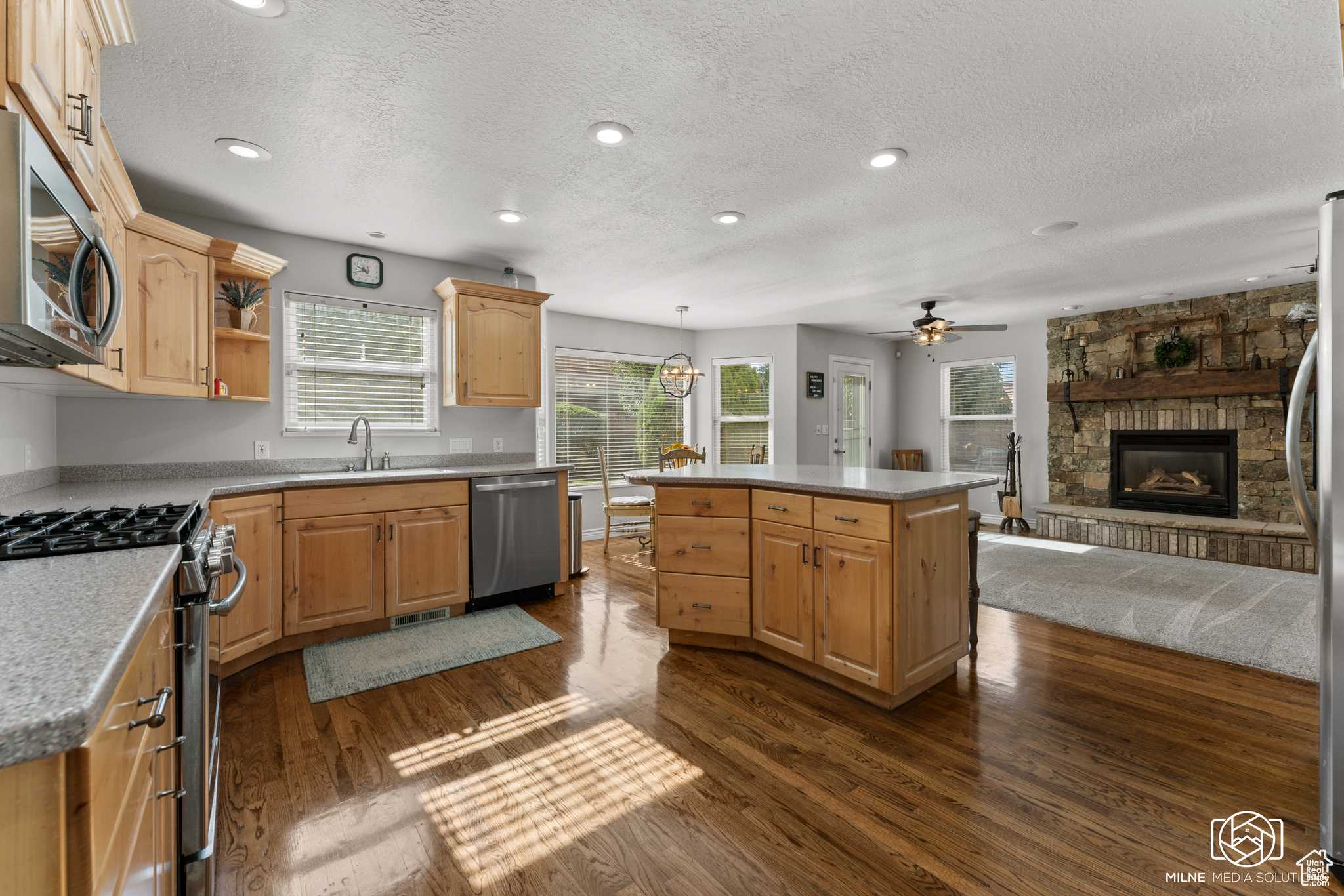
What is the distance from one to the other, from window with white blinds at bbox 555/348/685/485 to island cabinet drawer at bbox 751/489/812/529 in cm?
360

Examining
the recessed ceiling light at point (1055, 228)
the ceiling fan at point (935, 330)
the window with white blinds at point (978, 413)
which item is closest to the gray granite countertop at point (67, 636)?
the recessed ceiling light at point (1055, 228)

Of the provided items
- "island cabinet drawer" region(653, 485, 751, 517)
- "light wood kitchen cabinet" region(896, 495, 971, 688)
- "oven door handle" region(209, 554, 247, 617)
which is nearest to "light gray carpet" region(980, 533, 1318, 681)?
"light wood kitchen cabinet" region(896, 495, 971, 688)

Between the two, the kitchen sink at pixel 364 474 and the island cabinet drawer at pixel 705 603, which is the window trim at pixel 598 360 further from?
the island cabinet drawer at pixel 705 603

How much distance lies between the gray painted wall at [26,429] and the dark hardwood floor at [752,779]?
4.18ft

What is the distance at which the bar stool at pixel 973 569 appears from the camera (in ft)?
9.50

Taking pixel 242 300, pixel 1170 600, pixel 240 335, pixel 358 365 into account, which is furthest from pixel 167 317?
pixel 1170 600

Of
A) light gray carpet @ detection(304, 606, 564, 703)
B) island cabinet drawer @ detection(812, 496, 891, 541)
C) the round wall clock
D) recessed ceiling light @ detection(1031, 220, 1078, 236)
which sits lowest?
light gray carpet @ detection(304, 606, 564, 703)

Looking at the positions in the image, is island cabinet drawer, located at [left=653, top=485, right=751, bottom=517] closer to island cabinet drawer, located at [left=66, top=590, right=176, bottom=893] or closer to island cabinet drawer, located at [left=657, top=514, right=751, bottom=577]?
island cabinet drawer, located at [left=657, top=514, right=751, bottom=577]

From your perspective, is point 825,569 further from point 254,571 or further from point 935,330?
point 935,330

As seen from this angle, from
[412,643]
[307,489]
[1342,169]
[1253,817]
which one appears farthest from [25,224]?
[1342,169]

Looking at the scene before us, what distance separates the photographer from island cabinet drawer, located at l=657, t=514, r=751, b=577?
299 centimetres

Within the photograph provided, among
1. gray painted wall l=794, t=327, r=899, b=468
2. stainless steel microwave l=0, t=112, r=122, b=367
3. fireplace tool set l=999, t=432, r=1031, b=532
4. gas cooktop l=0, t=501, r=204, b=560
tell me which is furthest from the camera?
gray painted wall l=794, t=327, r=899, b=468

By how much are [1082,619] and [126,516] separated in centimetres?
448

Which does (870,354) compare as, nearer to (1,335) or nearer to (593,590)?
(593,590)
